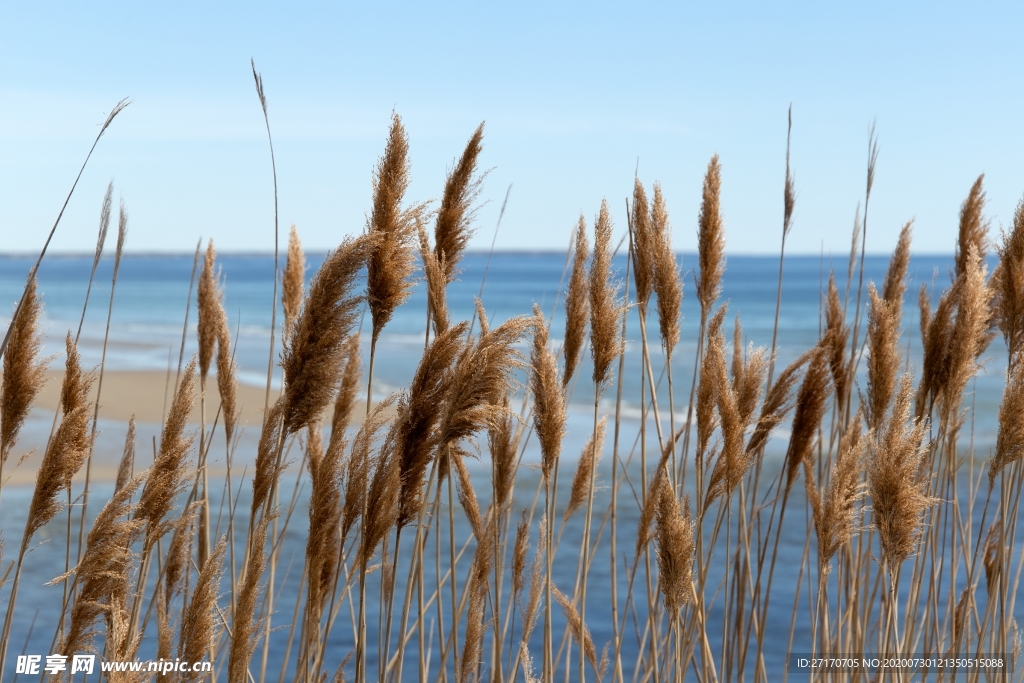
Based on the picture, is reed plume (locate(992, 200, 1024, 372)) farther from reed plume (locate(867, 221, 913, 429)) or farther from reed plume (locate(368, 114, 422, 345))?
reed plume (locate(368, 114, 422, 345))

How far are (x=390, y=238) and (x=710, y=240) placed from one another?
3.46ft

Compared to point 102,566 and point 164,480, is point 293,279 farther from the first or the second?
point 102,566

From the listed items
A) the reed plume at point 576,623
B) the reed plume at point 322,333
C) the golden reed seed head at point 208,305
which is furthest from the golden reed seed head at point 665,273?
the golden reed seed head at point 208,305

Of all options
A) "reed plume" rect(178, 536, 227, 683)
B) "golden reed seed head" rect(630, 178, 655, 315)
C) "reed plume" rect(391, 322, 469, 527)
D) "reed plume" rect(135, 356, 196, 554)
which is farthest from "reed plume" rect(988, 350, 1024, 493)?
"reed plume" rect(135, 356, 196, 554)

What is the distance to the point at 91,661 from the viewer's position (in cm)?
243

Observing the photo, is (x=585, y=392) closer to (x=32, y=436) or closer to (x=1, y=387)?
(x=32, y=436)

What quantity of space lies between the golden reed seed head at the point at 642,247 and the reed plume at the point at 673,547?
0.62m

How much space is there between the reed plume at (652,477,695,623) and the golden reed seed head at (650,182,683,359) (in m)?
0.55

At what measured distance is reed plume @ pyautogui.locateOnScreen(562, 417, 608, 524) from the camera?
2418 mm

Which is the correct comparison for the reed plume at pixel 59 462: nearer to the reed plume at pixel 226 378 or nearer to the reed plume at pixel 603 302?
the reed plume at pixel 226 378

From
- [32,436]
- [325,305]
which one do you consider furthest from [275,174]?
[32,436]

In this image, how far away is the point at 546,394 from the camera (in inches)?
73.7

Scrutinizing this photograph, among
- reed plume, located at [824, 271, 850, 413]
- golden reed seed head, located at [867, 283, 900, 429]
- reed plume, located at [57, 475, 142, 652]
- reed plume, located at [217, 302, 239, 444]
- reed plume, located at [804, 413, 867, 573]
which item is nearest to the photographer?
reed plume, located at [57, 475, 142, 652]

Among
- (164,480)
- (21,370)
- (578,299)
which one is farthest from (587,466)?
(21,370)
